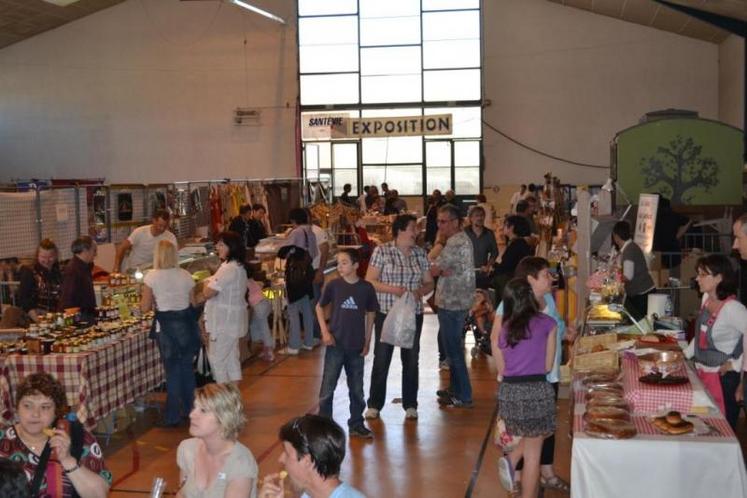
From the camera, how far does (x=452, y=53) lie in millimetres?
23406

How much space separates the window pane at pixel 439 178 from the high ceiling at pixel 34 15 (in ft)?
29.7

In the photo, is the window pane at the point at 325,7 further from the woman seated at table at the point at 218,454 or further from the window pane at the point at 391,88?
Result: the woman seated at table at the point at 218,454

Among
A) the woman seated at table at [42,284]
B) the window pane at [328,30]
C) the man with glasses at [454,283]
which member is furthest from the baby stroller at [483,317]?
the window pane at [328,30]

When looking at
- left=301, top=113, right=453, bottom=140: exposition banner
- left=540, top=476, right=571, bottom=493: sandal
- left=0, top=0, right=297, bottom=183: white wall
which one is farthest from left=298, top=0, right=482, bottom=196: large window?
left=540, top=476, right=571, bottom=493: sandal

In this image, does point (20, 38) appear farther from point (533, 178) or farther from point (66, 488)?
point (66, 488)

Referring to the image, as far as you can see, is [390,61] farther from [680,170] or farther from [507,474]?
[507,474]

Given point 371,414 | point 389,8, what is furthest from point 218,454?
point 389,8

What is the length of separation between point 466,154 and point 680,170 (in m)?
11.7

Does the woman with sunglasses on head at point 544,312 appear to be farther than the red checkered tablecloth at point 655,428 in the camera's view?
Yes

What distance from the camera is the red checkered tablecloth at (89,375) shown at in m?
6.46

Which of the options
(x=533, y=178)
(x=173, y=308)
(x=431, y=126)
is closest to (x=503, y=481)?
(x=173, y=308)

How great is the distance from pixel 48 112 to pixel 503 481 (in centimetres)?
2209

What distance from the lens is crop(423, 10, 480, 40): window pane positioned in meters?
23.2

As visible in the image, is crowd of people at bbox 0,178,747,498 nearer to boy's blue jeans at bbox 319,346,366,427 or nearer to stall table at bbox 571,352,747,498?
boy's blue jeans at bbox 319,346,366,427
